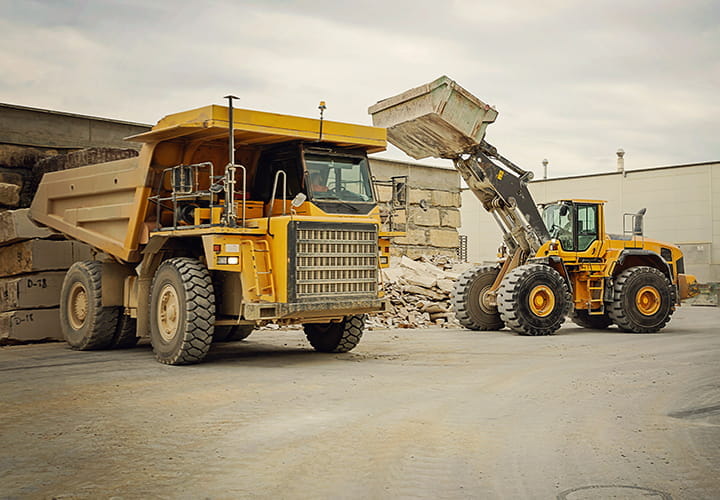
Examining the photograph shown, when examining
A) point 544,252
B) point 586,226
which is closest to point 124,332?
point 544,252

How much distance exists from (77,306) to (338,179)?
4899 mm

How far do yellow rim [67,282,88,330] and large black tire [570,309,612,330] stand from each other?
10032 millimetres

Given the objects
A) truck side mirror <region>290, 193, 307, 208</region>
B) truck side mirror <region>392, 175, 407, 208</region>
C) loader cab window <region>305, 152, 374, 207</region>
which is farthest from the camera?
truck side mirror <region>392, 175, 407, 208</region>

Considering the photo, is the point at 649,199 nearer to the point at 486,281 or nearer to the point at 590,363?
the point at 486,281

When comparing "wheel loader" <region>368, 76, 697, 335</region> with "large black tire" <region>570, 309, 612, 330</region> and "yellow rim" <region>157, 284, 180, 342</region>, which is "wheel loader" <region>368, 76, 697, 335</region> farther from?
"yellow rim" <region>157, 284, 180, 342</region>

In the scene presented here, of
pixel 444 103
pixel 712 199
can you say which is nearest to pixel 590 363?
pixel 444 103

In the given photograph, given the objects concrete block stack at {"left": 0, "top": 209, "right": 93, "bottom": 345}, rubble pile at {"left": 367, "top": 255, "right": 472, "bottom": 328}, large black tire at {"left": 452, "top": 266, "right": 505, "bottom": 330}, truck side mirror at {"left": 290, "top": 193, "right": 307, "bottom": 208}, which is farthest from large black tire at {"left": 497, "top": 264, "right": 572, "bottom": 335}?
concrete block stack at {"left": 0, "top": 209, "right": 93, "bottom": 345}

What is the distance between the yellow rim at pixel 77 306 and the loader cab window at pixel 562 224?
9.12 meters

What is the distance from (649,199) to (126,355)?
28.3 metres

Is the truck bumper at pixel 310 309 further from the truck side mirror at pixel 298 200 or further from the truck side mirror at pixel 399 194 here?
the truck side mirror at pixel 399 194

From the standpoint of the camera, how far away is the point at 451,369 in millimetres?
10125

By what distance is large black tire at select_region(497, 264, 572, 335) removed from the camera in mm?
14836

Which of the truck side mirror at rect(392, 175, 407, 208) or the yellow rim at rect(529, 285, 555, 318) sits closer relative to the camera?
the truck side mirror at rect(392, 175, 407, 208)

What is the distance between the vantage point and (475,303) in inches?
642
